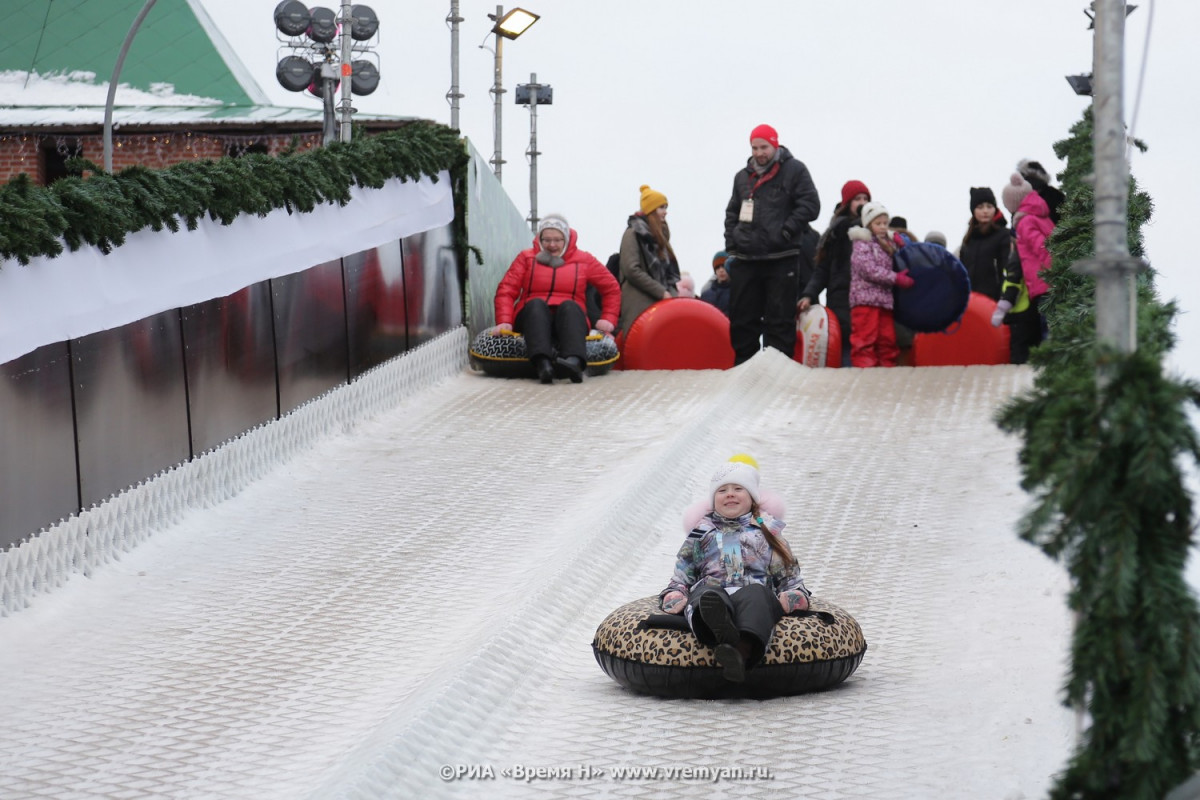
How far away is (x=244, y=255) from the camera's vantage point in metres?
10.2

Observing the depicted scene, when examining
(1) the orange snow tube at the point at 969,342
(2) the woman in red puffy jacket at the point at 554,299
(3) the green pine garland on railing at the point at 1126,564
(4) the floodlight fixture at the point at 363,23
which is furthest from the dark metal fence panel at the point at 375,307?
(3) the green pine garland on railing at the point at 1126,564

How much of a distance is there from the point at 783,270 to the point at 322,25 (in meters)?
7.17

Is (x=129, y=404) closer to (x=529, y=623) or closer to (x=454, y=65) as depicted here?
(x=529, y=623)

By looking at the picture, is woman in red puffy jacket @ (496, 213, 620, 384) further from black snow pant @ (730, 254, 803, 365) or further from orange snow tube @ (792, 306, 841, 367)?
orange snow tube @ (792, 306, 841, 367)

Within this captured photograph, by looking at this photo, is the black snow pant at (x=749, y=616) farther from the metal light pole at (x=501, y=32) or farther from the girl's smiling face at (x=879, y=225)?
the metal light pole at (x=501, y=32)

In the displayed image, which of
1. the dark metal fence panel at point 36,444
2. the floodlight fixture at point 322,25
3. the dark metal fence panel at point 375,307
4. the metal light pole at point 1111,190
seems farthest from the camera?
the floodlight fixture at point 322,25

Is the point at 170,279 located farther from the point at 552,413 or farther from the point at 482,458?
the point at 552,413

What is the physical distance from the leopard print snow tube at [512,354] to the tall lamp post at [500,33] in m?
6.99

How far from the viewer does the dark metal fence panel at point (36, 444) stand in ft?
25.1

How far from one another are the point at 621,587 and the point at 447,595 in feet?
2.72

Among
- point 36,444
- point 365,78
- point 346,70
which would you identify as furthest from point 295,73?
point 36,444

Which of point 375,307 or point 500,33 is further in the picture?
point 500,33

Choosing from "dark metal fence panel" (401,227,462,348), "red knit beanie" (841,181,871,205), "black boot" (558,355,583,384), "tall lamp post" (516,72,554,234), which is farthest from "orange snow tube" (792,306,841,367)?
"tall lamp post" (516,72,554,234)

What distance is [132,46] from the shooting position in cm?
2869
